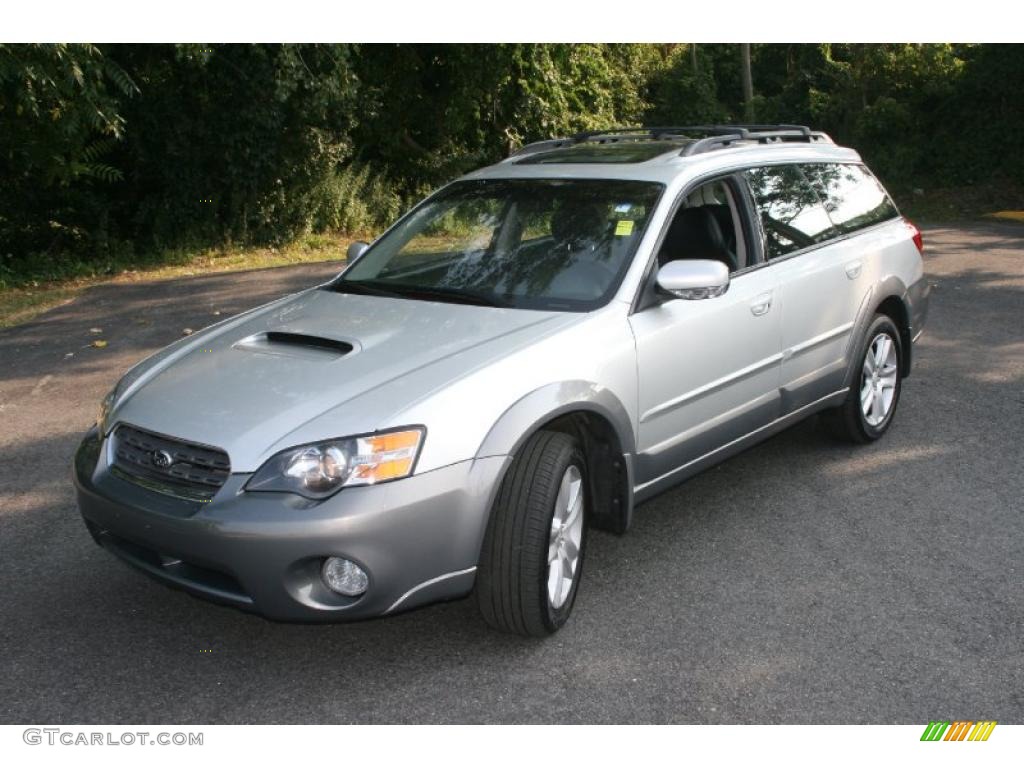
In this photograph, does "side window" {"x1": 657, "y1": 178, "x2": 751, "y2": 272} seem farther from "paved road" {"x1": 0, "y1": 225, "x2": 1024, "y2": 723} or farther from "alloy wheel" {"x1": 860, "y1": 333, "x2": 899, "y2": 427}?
"alloy wheel" {"x1": 860, "y1": 333, "x2": 899, "y2": 427}

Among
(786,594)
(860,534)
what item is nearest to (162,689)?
(786,594)

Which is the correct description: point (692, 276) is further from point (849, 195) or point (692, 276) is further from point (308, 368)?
point (849, 195)

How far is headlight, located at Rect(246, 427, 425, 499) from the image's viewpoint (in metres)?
3.44

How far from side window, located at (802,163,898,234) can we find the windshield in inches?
57.2

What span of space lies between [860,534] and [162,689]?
9.95ft

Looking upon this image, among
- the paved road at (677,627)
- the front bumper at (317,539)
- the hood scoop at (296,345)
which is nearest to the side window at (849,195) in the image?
the paved road at (677,627)

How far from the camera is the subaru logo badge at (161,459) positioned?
3674mm

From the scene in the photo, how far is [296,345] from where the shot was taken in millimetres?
4238

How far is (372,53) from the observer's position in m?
18.5

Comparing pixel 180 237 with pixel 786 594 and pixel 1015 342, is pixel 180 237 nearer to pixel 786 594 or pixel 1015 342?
pixel 1015 342

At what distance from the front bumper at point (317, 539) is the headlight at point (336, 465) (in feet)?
0.12

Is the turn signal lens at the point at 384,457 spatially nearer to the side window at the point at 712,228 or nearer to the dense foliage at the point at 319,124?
the side window at the point at 712,228

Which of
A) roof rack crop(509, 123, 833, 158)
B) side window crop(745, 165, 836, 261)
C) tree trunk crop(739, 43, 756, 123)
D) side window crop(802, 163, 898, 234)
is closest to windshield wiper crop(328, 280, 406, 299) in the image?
roof rack crop(509, 123, 833, 158)

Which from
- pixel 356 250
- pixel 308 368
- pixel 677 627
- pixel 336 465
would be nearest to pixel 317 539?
pixel 336 465
